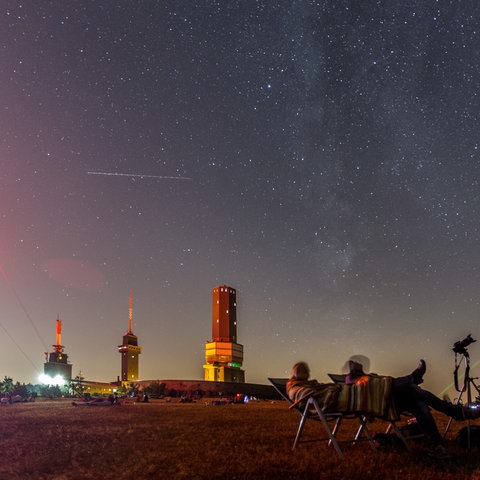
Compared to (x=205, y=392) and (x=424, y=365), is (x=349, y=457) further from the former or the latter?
(x=205, y=392)

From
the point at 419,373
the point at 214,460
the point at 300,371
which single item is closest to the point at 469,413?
the point at 419,373

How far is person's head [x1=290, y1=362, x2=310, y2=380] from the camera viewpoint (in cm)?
640

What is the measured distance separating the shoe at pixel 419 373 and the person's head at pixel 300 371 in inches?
52.3

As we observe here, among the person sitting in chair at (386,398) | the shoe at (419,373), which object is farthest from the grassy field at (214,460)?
the shoe at (419,373)

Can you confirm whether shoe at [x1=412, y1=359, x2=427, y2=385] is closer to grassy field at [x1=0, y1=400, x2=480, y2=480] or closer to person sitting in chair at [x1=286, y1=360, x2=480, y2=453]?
person sitting in chair at [x1=286, y1=360, x2=480, y2=453]

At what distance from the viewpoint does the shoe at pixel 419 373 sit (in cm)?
628

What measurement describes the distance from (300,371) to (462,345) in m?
2.18

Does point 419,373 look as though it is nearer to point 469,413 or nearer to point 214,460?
point 469,413

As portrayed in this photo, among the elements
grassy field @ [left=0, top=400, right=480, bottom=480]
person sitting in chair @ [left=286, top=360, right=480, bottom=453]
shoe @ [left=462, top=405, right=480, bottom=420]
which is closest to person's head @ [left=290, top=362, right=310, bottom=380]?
person sitting in chair @ [left=286, top=360, right=480, bottom=453]

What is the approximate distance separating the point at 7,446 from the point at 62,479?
3096mm

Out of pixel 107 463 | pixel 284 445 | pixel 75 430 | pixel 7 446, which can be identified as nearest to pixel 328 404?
pixel 284 445

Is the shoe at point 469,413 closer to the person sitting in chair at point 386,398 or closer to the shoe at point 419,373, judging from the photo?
the person sitting in chair at point 386,398

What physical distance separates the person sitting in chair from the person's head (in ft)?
0.13

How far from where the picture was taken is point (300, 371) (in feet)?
21.1
